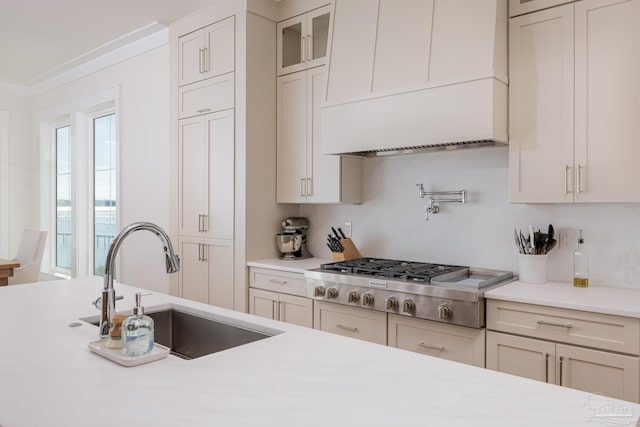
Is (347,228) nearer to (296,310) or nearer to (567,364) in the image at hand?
(296,310)

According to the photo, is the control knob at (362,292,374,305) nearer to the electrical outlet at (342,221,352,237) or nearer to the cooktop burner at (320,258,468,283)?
the cooktop burner at (320,258,468,283)

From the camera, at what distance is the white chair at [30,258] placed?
4770 millimetres

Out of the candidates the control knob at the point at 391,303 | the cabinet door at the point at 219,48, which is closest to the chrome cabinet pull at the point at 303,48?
the cabinet door at the point at 219,48

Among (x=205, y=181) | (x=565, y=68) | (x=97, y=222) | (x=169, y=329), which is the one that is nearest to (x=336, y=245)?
(x=205, y=181)

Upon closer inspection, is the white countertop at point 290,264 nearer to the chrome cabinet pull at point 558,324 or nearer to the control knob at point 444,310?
the control knob at point 444,310

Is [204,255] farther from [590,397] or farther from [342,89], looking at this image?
[590,397]

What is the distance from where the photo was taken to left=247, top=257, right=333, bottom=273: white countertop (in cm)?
318

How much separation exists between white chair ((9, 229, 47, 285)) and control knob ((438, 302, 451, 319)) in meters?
4.24

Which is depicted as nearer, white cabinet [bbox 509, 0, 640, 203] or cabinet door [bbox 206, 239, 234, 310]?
white cabinet [bbox 509, 0, 640, 203]

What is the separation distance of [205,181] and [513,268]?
2.33m

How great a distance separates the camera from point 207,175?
3.75m

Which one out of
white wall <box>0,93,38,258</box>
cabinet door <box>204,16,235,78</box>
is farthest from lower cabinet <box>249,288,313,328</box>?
white wall <box>0,93,38,258</box>

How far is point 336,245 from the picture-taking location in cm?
332

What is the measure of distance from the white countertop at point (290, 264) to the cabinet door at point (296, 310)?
19 centimetres
